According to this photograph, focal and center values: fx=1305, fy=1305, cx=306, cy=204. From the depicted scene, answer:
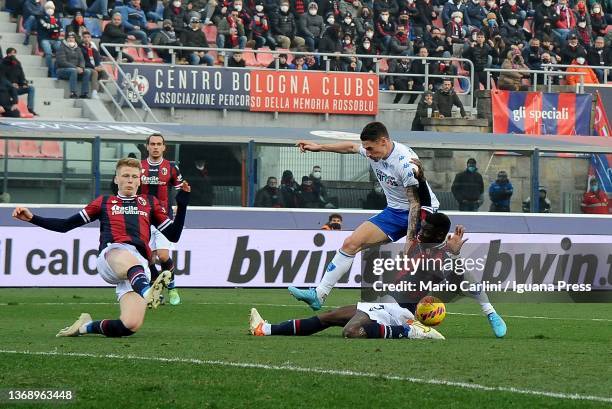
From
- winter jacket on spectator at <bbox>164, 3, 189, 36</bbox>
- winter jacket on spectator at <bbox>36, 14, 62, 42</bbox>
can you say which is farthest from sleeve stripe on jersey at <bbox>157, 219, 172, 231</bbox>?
winter jacket on spectator at <bbox>164, 3, 189, 36</bbox>

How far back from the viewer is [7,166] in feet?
69.1

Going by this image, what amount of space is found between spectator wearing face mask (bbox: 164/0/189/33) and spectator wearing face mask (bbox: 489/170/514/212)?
10.1 m

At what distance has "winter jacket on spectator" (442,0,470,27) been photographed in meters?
35.6

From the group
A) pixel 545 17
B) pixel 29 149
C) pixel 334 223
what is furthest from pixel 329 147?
pixel 545 17

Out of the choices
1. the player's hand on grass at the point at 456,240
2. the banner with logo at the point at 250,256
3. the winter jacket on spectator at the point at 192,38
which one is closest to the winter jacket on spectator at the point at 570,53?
the winter jacket on spectator at the point at 192,38

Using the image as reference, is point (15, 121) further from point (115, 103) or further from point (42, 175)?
point (115, 103)

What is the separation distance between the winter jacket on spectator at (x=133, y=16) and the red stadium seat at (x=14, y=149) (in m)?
9.35

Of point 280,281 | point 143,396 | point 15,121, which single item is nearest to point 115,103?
point 15,121

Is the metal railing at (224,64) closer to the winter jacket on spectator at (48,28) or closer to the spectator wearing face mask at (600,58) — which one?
the winter jacket on spectator at (48,28)

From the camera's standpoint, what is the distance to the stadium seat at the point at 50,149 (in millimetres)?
21250

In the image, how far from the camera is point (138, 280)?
11.2 m

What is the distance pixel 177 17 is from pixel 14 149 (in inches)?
408

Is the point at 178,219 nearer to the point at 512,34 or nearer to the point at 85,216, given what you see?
the point at 85,216

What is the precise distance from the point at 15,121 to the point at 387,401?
15.9 meters
